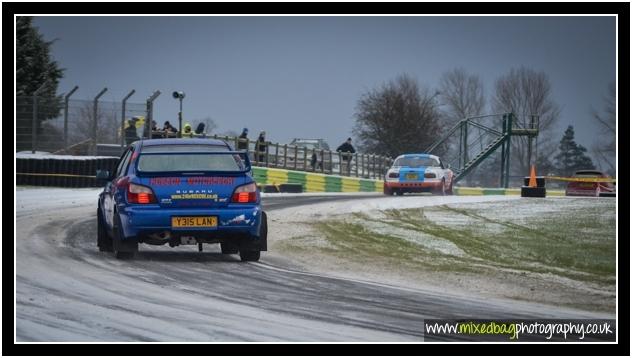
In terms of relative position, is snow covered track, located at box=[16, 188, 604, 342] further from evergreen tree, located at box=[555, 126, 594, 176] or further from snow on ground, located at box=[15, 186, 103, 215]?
evergreen tree, located at box=[555, 126, 594, 176]

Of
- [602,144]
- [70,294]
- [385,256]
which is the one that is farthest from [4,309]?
[602,144]

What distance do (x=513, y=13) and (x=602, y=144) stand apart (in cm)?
7032

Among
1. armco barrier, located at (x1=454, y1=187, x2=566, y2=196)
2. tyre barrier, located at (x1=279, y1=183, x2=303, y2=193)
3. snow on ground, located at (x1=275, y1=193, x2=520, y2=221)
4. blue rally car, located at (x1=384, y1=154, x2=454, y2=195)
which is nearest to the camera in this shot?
snow on ground, located at (x1=275, y1=193, x2=520, y2=221)

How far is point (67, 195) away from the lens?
79.2 feet

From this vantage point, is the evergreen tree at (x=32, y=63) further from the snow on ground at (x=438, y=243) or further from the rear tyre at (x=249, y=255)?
the rear tyre at (x=249, y=255)

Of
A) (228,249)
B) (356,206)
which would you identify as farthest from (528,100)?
(228,249)

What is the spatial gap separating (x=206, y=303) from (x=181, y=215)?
9.31ft

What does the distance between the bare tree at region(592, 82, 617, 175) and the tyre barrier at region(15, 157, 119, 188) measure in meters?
58.5

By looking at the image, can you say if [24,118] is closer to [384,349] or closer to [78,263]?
[78,263]

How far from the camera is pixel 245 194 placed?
12.1m

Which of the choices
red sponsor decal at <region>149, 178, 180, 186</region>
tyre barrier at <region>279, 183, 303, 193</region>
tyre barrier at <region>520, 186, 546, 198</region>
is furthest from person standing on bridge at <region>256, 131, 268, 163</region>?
red sponsor decal at <region>149, 178, 180, 186</region>

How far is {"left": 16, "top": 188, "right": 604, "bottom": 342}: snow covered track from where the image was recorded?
7.74m

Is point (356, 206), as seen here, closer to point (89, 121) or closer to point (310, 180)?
point (89, 121)

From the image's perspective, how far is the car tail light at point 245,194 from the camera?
39.5 feet
